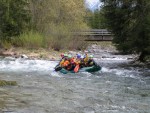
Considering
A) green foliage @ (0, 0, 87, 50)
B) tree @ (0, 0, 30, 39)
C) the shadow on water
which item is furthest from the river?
tree @ (0, 0, 30, 39)

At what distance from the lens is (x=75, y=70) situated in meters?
22.3

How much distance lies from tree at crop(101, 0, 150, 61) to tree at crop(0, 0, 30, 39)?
11686mm

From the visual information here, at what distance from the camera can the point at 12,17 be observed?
118 feet

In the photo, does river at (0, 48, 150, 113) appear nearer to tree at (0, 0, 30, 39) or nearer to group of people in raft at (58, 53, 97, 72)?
group of people in raft at (58, 53, 97, 72)

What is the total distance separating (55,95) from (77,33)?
25.3 metres

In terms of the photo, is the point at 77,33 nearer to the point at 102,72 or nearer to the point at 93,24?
the point at 102,72

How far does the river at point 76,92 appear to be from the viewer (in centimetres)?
1186

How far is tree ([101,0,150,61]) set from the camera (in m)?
24.7

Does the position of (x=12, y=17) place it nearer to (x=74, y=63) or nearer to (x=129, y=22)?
(x=129, y=22)

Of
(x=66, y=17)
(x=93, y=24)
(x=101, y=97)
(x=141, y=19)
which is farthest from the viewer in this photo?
(x=93, y=24)

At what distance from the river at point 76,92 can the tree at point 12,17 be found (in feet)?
43.6

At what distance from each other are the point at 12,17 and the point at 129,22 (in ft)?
45.5

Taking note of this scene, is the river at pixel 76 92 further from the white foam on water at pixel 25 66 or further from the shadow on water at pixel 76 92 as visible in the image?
the white foam on water at pixel 25 66

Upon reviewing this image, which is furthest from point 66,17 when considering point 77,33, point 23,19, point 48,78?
point 48,78
